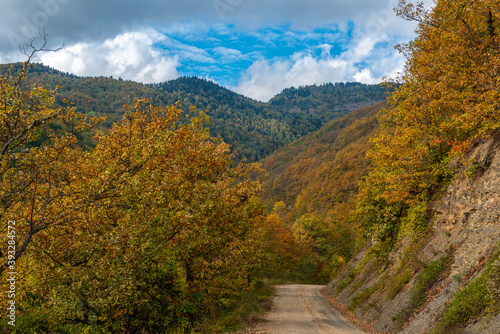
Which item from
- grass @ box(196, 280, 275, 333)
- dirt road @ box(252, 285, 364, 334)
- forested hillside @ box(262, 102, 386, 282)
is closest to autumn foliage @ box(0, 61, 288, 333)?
grass @ box(196, 280, 275, 333)

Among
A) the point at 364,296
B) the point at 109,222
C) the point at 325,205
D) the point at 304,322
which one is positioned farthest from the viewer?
the point at 325,205

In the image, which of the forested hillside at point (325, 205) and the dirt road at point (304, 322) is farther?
the forested hillside at point (325, 205)

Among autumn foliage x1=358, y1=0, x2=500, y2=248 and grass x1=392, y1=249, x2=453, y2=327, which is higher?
autumn foliage x1=358, y1=0, x2=500, y2=248

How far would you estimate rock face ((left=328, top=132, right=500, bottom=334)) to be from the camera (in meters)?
12.6

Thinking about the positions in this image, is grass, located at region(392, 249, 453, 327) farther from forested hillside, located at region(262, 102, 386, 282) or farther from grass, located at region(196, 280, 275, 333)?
forested hillside, located at region(262, 102, 386, 282)

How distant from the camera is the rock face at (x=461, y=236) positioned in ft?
41.3

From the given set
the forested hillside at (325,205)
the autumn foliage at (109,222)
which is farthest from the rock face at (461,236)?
the autumn foliage at (109,222)

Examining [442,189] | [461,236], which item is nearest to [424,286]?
[461,236]

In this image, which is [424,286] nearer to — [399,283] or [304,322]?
[399,283]

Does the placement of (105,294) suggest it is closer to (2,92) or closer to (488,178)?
(2,92)

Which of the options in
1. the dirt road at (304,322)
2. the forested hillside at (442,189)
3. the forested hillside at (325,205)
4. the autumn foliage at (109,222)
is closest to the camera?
the autumn foliage at (109,222)

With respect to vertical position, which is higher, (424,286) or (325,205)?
(424,286)

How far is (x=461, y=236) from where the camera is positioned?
14938mm

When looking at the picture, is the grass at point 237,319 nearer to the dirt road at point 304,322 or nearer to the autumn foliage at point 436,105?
the dirt road at point 304,322
